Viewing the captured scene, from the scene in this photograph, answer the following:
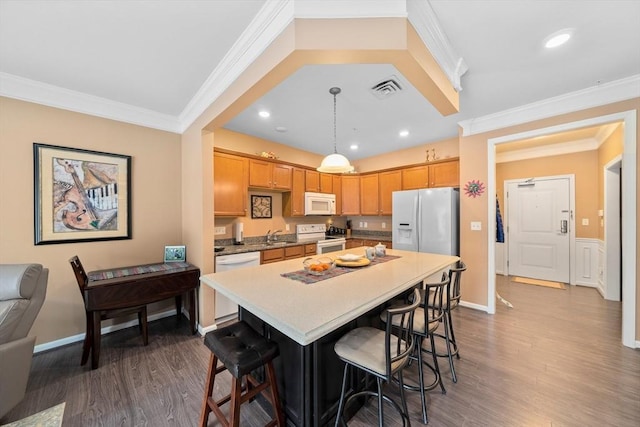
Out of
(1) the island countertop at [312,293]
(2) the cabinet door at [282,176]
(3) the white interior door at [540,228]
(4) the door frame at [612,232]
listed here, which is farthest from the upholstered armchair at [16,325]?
(3) the white interior door at [540,228]

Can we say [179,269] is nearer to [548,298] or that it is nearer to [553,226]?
[548,298]

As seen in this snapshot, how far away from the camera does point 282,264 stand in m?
2.26

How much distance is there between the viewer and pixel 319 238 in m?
4.80

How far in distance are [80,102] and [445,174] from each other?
479cm

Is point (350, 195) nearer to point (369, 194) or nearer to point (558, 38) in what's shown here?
point (369, 194)

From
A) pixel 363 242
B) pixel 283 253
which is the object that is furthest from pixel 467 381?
pixel 363 242

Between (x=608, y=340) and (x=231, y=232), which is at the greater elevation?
(x=231, y=232)

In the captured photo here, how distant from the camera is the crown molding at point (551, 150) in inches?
168

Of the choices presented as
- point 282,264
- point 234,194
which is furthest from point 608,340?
point 234,194

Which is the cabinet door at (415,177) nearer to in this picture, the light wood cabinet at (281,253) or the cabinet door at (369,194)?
the cabinet door at (369,194)

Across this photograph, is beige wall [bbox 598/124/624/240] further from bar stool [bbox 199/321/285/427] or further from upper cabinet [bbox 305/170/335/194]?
bar stool [bbox 199/321/285/427]

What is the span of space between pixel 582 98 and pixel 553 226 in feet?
10.1

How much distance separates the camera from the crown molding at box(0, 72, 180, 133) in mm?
2205

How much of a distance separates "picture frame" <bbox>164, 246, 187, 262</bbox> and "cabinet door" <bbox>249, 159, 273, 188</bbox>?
1278 millimetres
